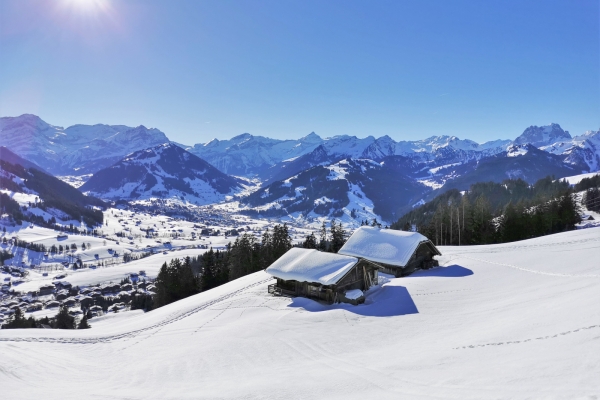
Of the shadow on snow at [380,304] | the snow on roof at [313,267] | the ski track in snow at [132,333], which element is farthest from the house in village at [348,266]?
the ski track in snow at [132,333]

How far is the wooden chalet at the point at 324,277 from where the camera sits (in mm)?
34719

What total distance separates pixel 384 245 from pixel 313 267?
48.0 feet

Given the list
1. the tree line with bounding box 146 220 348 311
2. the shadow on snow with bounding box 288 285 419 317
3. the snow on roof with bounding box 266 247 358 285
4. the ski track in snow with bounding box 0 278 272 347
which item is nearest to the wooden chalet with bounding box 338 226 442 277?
the shadow on snow with bounding box 288 285 419 317

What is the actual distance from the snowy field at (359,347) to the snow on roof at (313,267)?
8.58 feet

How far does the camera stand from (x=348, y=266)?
35.9 m

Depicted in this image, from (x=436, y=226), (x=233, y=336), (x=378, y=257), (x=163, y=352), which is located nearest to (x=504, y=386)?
(x=233, y=336)

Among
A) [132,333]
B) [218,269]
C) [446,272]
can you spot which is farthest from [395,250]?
[218,269]

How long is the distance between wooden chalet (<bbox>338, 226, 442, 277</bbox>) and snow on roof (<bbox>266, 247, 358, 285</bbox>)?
7.46 meters

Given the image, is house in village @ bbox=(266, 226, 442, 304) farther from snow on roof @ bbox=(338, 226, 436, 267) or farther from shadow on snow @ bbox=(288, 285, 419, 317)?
shadow on snow @ bbox=(288, 285, 419, 317)

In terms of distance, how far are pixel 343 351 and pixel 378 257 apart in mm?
26510

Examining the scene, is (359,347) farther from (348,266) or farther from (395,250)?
(395,250)

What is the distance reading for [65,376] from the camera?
61.7ft

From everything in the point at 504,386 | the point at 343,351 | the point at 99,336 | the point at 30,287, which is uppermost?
the point at 504,386

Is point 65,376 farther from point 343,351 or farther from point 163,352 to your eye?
point 343,351
